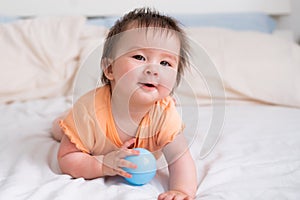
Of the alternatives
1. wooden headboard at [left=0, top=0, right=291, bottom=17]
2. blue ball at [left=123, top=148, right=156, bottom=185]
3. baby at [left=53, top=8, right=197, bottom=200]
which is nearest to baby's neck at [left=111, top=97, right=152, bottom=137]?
baby at [left=53, top=8, right=197, bottom=200]

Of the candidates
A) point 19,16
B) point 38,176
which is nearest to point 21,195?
point 38,176

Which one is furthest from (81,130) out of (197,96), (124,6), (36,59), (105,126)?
(124,6)

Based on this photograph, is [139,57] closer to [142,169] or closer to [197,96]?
[142,169]

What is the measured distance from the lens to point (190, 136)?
0.91 meters

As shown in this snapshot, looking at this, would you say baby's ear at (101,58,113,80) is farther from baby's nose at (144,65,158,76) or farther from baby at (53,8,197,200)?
baby's nose at (144,65,158,76)

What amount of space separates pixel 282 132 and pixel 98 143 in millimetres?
551

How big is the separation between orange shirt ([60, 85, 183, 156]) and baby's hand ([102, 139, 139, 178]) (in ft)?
0.23

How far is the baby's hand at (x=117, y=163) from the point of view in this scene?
0.73 meters

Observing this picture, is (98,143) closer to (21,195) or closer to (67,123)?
(67,123)

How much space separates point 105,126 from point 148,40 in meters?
0.22

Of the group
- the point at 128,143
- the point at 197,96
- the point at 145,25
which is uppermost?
the point at 145,25

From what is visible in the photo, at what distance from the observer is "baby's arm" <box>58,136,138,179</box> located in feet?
2.41

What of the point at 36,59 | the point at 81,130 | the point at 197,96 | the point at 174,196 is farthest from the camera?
the point at 36,59

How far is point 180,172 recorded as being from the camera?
76 centimetres
